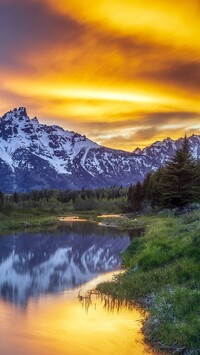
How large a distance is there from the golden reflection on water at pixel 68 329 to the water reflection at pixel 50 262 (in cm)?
266

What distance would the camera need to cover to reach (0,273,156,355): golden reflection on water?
55.8 ft

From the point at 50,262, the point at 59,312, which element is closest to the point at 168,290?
the point at 59,312

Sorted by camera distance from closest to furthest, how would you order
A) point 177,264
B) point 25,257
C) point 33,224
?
point 177,264
point 25,257
point 33,224

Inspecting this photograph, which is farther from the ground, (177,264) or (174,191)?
(174,191)

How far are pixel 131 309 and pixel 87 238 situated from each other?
141ft

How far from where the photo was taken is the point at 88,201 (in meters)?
194

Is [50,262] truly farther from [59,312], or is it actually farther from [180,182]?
[180,182]

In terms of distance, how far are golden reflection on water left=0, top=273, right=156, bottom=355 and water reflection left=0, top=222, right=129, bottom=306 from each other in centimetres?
266

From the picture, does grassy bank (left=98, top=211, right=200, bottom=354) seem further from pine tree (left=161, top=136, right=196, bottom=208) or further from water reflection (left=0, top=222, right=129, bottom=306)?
pine tree (left=161, top=136, right=196, bottom=208)

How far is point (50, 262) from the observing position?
141ft

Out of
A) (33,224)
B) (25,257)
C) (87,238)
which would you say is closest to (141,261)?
(25,257)

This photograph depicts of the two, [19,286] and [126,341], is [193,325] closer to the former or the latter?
[126,341]

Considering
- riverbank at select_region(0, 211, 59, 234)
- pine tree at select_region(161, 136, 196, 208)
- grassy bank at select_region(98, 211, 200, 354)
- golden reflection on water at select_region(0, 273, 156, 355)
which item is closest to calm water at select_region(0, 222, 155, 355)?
golden reflection on water at select_region(0, 273, 156, 355)

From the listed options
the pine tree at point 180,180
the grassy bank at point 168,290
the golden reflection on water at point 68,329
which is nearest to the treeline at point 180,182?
the pine tree at point 180,180
